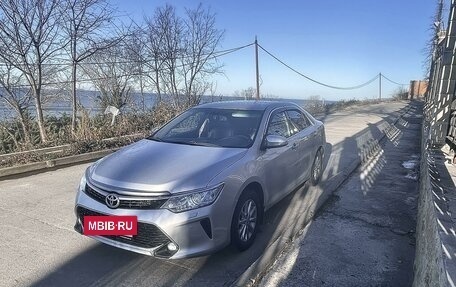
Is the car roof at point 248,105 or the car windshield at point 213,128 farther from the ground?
the car roof at point 248,105

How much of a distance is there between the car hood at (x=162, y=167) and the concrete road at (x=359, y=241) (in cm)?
109

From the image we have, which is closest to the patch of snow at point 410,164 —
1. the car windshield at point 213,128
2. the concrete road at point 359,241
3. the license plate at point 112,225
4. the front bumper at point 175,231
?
the concrete road at point 359,241

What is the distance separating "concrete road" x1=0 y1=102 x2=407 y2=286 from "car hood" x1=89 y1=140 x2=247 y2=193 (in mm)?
811

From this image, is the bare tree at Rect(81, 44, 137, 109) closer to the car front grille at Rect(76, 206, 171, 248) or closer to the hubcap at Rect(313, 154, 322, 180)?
the hubcap at Rect(313, 154, 322, 180)

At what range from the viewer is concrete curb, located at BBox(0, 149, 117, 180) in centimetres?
662

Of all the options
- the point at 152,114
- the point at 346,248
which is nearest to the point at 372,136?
the point at 152,114

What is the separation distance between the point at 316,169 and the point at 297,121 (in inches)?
43.7

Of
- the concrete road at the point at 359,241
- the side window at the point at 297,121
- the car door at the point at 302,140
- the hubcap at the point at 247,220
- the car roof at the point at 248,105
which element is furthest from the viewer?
the side window at the point at 297,121

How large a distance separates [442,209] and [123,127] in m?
8.63

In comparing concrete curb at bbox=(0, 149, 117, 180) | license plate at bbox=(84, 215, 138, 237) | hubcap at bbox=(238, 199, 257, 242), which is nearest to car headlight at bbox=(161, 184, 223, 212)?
license plate at bbox=(84, 215, 138, 237)

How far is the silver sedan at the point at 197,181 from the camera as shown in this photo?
3084mm

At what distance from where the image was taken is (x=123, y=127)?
404 inches

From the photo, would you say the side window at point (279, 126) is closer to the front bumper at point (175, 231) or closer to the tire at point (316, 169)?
the tire at point (316, 169)

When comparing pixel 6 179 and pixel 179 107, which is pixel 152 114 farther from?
pixel 6 179
